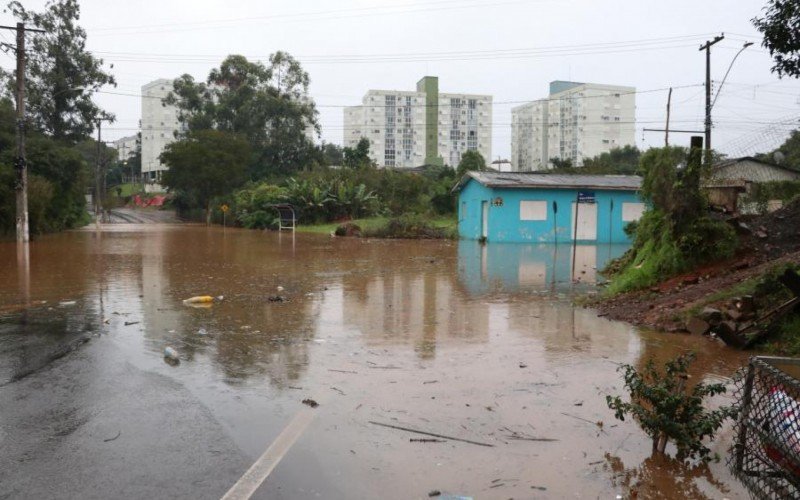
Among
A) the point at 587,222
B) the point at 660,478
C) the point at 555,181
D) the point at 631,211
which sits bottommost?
the point at 660,478

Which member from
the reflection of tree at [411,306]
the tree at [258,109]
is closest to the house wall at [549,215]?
the reflection of tree at [411,306]

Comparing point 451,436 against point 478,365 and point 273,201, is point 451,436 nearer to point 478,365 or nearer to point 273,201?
point 478,365

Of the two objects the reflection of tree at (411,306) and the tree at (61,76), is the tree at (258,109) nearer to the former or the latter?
the tree at (61,76)

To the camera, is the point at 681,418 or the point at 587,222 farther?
the point at 587,222

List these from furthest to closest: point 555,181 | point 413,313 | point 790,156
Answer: point 790,156, point 555,181, point 413,313

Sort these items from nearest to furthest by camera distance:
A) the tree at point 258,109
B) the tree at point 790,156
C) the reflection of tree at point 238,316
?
the reflection of tree at point 238,316 → the tree at point 790,156 → the tree at point 258,109

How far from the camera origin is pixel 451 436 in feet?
15.1

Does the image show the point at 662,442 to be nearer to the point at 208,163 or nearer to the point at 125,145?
the point at 208,163

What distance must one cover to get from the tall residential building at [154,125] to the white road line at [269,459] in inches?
4462

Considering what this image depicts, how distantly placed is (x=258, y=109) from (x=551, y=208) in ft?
136

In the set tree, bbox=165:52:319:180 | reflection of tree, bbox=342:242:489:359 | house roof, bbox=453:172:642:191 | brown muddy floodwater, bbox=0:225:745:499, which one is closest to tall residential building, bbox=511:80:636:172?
tree, bbox=165:52:319:180

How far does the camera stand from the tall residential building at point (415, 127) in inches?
4060

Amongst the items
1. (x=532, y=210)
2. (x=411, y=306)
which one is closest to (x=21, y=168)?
(x=411, y=306)

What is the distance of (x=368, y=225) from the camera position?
34.1 metres
